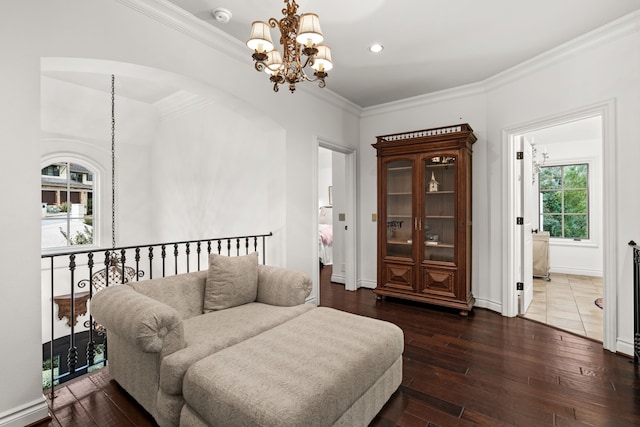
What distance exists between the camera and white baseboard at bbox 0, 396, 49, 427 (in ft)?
5.56

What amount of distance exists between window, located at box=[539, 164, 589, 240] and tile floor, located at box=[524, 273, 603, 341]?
3.15 ft

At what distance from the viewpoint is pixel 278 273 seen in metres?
2.63

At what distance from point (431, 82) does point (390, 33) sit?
51.3 inches

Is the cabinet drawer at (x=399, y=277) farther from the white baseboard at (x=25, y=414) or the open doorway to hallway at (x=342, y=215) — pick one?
the white baseboard at (x=25, y=414)

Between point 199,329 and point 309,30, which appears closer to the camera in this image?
point 309,30

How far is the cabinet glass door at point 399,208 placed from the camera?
404 cm

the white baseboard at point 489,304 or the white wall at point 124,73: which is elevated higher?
the white wall at point 124,73

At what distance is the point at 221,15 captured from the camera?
8.09ft

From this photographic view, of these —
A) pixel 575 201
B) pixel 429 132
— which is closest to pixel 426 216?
pixel 429 132

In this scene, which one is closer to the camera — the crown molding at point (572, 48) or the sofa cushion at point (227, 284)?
the sofa cushion at point (227, 284)

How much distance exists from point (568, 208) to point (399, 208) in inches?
167

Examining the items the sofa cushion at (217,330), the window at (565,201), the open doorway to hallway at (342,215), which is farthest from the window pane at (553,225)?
the sofa cushion at (217,330)

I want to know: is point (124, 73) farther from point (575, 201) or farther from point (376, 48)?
point (575, 201)

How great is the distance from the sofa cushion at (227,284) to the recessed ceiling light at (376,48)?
91.6 inches
